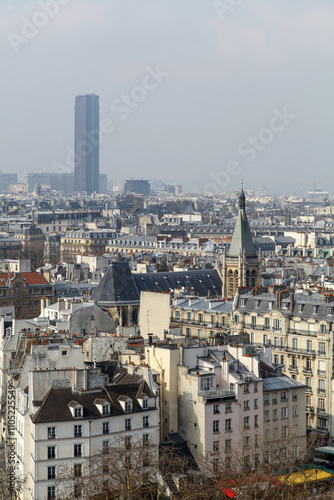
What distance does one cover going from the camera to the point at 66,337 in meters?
60.9

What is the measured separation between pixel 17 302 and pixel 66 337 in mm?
43096

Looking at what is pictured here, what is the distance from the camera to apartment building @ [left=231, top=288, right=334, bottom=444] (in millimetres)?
63656

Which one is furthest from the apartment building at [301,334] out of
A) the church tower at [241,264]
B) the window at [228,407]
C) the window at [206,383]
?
the church tower at [241,264]

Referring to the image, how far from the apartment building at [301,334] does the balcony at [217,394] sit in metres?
11.4

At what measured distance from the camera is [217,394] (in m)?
51.8

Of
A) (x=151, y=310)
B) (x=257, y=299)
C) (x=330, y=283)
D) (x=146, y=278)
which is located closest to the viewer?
(x=257, y=299)

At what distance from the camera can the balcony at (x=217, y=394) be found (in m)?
51.3

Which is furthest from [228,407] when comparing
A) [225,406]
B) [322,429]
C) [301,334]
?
[301,334]

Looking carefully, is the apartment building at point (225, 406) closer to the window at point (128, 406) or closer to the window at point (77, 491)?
the window at point (128, 406)

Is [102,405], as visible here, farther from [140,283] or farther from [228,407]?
[140,283]


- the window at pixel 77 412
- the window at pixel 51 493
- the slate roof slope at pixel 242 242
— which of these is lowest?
the window at pixel 51 493

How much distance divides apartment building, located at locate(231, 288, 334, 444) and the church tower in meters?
24.2

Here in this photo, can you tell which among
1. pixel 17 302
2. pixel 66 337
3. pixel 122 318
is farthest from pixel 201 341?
pixel 17 302

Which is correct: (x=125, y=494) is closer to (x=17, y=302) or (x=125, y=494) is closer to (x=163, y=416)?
(x=163, y=416)
